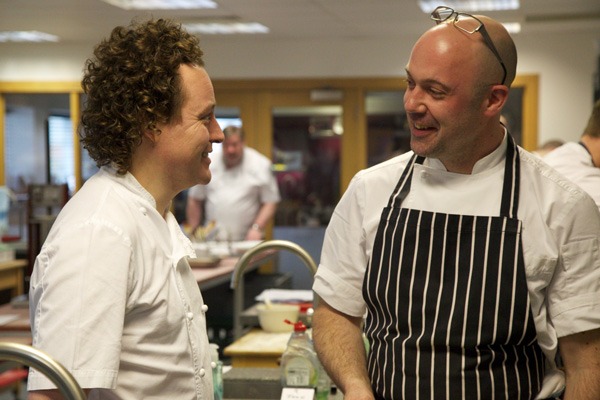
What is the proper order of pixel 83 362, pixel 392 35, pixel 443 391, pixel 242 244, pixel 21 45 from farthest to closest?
pixel 21 45 < pixel 392 35 < pixel 242 244 < pixel 443 391 < pixel 83 362

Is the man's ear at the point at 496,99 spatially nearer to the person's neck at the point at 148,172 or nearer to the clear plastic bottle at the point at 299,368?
the person's neck at the point at 148,172

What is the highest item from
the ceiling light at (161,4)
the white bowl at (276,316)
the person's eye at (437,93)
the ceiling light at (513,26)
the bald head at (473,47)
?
the ceiling light at (161,4)

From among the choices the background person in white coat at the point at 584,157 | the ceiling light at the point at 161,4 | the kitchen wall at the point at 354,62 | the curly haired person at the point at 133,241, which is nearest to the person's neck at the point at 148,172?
the curly haired person at the point at 133,241

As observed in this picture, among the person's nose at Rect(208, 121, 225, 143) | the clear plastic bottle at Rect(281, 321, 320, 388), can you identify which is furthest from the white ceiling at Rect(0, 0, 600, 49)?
the person's nose at Rect(208, 121, 225, 143)

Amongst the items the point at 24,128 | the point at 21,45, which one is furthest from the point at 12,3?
the point at 24,128

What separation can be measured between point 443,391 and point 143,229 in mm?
667

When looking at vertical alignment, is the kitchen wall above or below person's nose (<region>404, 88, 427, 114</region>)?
above

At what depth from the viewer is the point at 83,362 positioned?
1319 mm

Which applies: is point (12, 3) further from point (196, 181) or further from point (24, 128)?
point (196, 181)

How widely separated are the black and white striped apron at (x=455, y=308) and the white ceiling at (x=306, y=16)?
4.27 m

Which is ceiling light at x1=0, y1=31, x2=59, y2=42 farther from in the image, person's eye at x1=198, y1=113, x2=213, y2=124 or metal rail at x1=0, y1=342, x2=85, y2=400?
metal rail at x1=0, y1=342, x2=85, y2=400

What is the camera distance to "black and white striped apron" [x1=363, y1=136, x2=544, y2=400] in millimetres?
1605

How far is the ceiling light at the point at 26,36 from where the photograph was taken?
24.6 feet

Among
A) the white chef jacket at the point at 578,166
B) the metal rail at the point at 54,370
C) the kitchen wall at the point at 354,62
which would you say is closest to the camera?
the metal rail at the point at 54,370
